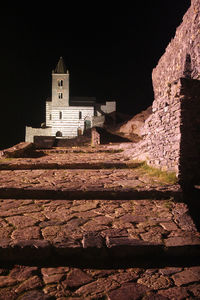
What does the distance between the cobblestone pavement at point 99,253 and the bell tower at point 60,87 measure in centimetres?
4819

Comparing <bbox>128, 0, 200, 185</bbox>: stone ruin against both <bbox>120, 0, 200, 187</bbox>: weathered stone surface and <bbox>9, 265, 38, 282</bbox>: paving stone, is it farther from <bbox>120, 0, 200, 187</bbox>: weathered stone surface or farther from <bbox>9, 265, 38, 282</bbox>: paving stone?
<bbox>9, 265, 38, 282</bbox>: paving stone

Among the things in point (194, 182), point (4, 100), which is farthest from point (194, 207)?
point (4, 100)

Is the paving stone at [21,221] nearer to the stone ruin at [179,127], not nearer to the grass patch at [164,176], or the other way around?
the grass patch at [164,176]

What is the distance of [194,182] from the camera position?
4387 millimetres

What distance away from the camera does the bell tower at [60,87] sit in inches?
1949

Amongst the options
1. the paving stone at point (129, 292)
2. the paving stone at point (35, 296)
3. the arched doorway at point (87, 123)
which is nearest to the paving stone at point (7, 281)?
the paving stone at point (35, 296)

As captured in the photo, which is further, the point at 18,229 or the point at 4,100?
the point at 4,100

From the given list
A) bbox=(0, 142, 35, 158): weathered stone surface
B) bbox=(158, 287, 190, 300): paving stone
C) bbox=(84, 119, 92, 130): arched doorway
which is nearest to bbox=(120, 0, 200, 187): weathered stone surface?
bbox=(158, 287, 190, 300): paving stone

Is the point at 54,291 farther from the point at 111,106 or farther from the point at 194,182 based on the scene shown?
the point at 111,106

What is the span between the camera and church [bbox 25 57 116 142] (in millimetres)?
48344

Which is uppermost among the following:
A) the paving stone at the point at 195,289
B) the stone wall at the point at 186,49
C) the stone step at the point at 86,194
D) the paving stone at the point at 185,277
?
the stone wall at the point at 186,49

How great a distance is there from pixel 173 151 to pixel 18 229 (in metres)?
3.45

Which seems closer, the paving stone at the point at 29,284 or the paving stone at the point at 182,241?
the paving stone at the point at 29,284

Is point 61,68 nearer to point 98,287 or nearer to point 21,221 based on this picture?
point 21,221
